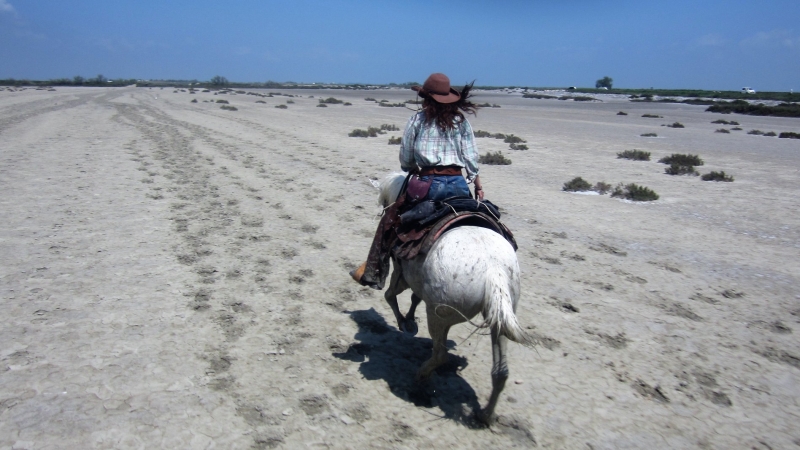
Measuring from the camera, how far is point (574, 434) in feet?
11.7

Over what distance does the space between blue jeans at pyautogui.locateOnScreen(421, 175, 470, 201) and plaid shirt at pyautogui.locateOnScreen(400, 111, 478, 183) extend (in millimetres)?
117

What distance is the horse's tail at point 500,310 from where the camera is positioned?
123 inches

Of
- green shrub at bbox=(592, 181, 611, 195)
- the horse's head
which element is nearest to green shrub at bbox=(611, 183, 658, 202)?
green shrub at bbox=(592, 181, 611, 195)

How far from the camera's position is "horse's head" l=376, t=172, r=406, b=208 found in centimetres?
461

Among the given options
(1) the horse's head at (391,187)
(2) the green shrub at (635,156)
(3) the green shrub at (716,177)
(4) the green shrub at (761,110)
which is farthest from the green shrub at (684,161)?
(4) the green shrub at (761,110)

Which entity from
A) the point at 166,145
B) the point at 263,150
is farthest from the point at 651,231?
the point at 166,145

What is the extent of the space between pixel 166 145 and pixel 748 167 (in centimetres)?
1710

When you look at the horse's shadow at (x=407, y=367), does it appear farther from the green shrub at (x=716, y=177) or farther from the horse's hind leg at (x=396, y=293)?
the green shrub at (x=716, y=177)

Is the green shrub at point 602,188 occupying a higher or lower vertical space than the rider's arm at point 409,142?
lower

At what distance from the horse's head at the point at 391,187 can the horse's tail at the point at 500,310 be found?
156 centimetres

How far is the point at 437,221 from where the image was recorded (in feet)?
12.3

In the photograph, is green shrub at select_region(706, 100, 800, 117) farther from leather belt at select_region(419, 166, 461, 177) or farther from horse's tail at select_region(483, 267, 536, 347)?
horse's tail at select_region(483, 267, 536, 347)

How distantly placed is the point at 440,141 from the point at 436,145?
0.15ft

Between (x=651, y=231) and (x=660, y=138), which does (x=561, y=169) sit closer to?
(x=651, y=231)
